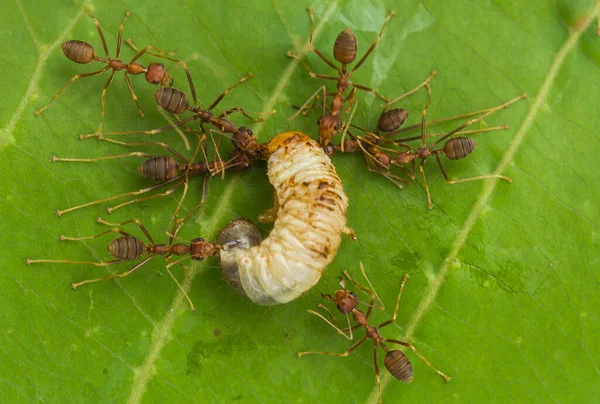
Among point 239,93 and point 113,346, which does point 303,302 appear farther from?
point 239,93

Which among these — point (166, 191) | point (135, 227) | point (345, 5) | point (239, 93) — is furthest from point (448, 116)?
point (135, 227)

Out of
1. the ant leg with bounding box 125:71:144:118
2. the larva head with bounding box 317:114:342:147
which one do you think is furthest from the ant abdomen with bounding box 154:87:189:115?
the larva head with bounding box 317:114:342:147

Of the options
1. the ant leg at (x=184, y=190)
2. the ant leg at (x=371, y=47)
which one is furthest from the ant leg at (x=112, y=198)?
the ant leg at (x=371, y=47)

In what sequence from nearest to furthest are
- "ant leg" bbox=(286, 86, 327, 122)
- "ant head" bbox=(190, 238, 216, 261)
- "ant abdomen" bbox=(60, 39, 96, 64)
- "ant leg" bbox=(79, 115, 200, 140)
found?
"ant abdomen" bbox=(60, 39, 96, 64) → "ant head" bbox=(190, 238, 216, 261) → "ant leg" bbox=(79, 115, 200, 140) → "ant leg" bbox=(286, 86, 327, 122)

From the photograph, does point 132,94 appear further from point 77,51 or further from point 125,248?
point 125,248

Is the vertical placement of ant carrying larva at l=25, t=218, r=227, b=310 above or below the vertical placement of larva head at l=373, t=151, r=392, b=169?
below

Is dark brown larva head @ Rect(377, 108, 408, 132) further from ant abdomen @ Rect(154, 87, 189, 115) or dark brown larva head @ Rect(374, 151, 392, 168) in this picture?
ant abdomen @ Rect(154, 87, 189, 115)

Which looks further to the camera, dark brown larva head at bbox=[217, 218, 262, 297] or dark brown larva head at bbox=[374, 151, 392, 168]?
dark brown larva head at bbox=[374, 151, 392, 168]
